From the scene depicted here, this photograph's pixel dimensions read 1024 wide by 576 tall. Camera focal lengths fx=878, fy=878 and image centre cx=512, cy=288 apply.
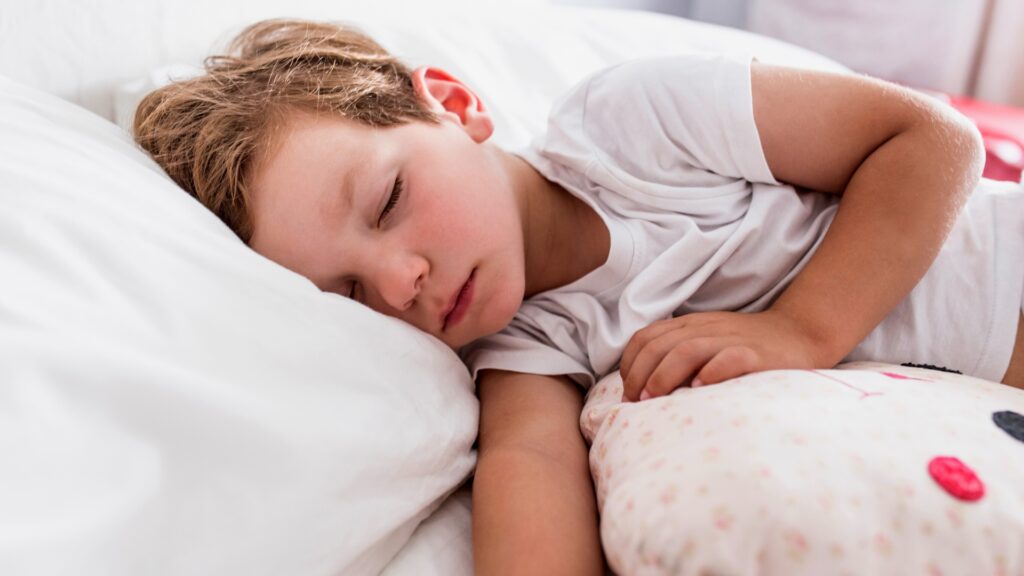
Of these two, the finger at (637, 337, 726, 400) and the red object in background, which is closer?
the finger at (637, 337, 726, 400)

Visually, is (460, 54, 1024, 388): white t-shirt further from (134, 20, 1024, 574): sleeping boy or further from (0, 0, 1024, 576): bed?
(0, 0, 1024, 576): bed

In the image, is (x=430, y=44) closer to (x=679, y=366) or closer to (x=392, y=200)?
(x=392, y=200)

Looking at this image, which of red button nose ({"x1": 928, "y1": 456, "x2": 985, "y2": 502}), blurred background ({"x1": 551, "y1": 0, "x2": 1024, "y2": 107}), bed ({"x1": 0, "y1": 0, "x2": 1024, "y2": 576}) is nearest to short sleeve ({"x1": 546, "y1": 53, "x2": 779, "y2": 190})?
bed ({"x1": 0, "y1": 0, "x2": 1024, "y2": 576})

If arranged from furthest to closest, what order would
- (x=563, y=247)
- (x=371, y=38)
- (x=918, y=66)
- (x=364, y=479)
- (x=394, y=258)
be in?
1. (x=918, y=66)
2. (x=371, y=38)
3. (x=563, y=247)
4. (x=394, y=258)
5. (x=364, y=479)

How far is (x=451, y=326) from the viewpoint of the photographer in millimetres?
816

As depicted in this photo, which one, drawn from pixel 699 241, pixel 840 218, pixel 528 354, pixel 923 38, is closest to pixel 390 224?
pixel 528 354

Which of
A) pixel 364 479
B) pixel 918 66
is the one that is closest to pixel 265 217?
pixel 364 479

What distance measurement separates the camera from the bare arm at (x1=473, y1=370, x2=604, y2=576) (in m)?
0.58

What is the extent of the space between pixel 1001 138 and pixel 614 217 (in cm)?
82

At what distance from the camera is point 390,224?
2.56 ft

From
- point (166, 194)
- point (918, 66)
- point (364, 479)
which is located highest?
point (166, 194)

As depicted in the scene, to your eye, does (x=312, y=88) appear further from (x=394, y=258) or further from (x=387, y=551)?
(x=387, y=551)

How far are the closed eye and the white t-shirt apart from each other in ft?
0.61

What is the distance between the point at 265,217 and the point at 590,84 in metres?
0.39
